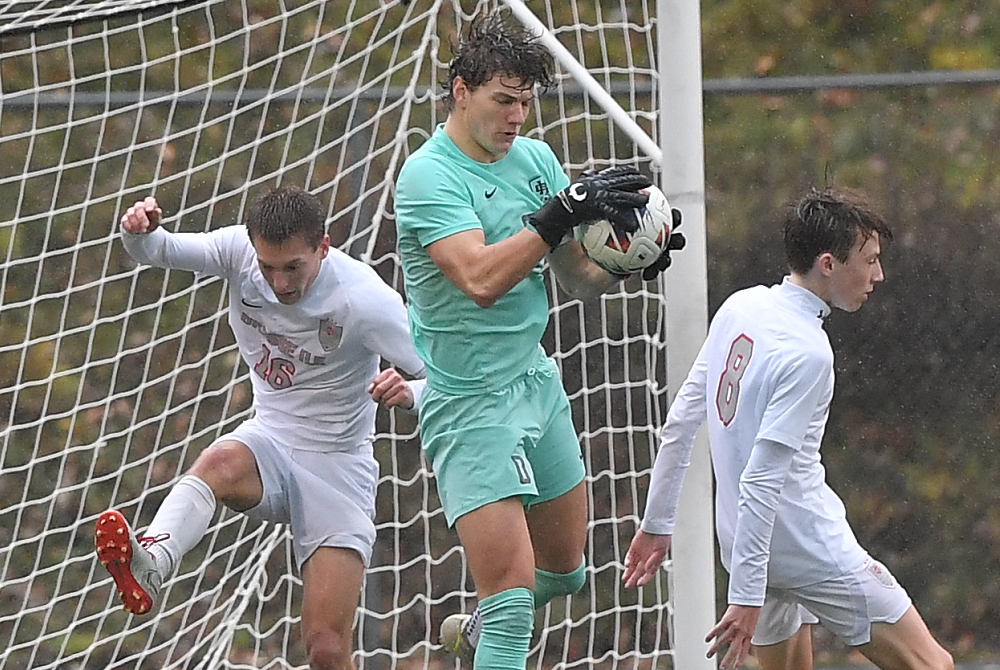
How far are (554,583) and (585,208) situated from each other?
97cm

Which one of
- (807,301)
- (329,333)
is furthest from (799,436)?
(329,333)

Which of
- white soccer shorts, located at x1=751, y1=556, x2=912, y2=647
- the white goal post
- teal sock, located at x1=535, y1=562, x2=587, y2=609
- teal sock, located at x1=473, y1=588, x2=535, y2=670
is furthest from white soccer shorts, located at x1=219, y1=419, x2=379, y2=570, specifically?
white soccer shorts, located at x1=751, y1=556, x2=912, y2=647

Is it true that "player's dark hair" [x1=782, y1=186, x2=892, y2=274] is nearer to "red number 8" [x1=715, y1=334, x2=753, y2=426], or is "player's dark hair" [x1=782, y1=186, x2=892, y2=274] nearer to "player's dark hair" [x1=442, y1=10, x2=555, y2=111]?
"red number 8" [x1=715, y1=334, x2=753, y2=426]

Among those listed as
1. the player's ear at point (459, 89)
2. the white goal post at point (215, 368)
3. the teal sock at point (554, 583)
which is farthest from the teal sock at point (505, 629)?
the white goal post at point (215, 368)

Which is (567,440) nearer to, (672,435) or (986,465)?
(672,435)

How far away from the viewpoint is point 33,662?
5.68m

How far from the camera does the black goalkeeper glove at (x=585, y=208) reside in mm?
3268

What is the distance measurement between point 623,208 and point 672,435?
657 mm

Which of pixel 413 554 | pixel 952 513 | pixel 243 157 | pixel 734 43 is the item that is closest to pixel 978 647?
pixel 952 513

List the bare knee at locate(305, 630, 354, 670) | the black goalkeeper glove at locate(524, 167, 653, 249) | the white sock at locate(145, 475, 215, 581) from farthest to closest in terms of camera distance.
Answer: the bare knee at locate(305, 630, 354, 670) < the white sock at locate(145, 475, 215, 581) < the black goalkeeper glove at locate(524, 167, 653, 249)

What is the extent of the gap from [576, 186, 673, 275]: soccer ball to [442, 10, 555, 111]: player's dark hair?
0.35 metres

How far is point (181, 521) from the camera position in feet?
13.1

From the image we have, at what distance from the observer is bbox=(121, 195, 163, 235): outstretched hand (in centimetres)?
402

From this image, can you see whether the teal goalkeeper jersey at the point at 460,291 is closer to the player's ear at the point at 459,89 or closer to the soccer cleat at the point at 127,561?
the player's ear at the point at 459,89
